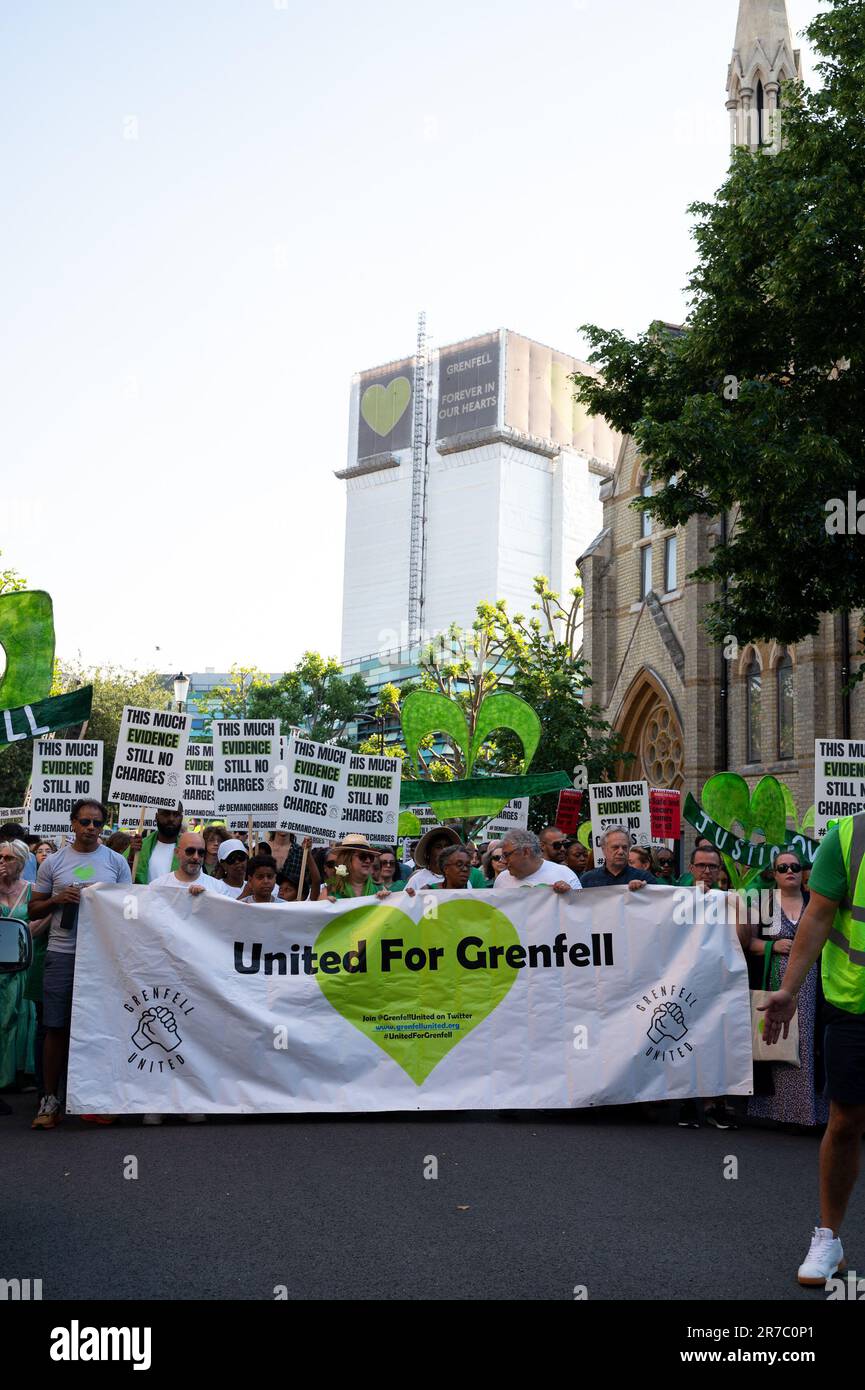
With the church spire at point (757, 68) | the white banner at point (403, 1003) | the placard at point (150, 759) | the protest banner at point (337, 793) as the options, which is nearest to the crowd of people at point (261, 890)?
the white banner at point (403, 1003)

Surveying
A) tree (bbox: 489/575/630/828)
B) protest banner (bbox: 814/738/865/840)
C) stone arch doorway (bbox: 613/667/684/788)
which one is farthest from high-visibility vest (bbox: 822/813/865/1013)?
stone arch doorway (bbox: 613/667/684/788)

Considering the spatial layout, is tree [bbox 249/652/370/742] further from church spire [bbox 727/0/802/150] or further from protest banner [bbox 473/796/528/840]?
protest banner [bbox 473/796/528/840]

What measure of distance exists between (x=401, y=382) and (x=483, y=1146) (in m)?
149

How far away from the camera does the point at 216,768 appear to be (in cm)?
1348

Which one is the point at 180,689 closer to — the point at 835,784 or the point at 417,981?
the point at 835,784

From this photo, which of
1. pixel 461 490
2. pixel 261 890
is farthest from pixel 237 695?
pixel 461 490

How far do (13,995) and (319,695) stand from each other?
62895 millimetres

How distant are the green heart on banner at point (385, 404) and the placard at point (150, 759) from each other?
14353 cm

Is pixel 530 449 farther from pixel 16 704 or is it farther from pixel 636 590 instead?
pixel 16 704

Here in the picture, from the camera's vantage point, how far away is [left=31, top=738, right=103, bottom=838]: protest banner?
43.7 ft

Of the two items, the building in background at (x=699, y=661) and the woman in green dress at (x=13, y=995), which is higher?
the building in background at (x=699, y=661)

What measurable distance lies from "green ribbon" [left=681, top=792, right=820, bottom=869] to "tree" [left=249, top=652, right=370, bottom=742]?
191ft

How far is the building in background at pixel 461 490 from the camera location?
145375 millimetres

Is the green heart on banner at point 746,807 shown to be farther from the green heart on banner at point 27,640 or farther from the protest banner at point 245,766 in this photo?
the green heart on banner at point 27,640
